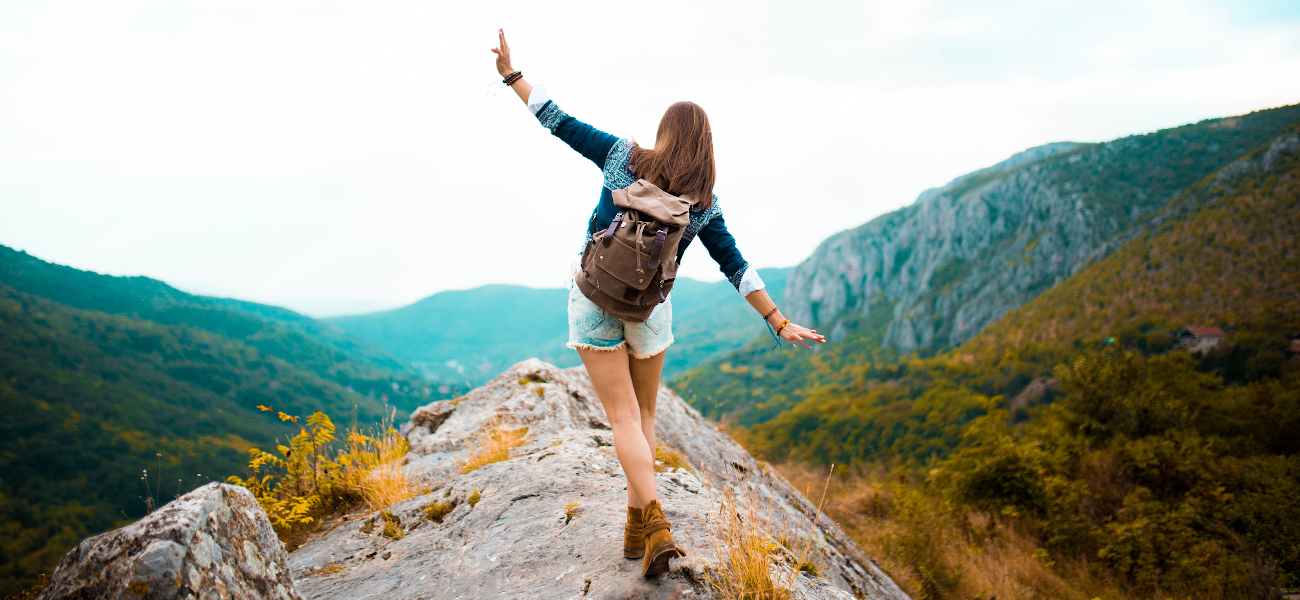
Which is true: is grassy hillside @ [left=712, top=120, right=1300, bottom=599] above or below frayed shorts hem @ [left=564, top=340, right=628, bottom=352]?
below

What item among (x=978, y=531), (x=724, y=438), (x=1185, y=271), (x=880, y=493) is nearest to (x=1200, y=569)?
(x=978, y=531)

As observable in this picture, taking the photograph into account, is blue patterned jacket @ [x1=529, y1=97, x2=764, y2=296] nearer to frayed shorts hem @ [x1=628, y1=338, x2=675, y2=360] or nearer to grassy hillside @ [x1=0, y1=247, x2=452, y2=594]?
frayed shorts hem @ [x1=628, y1=338, x2=675, y2=360]

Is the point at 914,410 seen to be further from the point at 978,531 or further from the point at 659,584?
the point at 659,584

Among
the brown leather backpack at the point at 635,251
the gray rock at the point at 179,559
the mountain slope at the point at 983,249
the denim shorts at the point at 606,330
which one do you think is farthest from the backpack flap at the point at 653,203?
the mountain slope at the point at 983,249

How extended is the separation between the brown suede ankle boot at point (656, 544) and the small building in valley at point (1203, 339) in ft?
227

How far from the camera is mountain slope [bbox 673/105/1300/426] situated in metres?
102

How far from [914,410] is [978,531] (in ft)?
217

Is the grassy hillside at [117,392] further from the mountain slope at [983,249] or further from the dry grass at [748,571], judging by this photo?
the mountain slope at [983,249]

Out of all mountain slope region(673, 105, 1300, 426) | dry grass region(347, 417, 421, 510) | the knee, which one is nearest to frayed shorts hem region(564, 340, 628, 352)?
the knee

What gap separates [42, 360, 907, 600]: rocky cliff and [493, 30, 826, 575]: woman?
341mm

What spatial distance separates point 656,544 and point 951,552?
5.65 meters

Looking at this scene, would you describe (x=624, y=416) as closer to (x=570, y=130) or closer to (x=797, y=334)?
(x=797, y=334)

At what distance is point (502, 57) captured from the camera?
9.84 feet

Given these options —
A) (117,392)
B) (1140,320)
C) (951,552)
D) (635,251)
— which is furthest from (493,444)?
(117,392)
